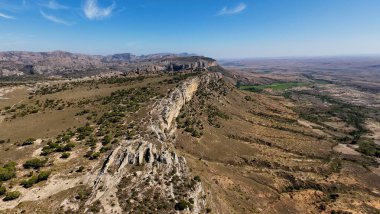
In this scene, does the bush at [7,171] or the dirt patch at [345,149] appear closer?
the bush at [7,171]

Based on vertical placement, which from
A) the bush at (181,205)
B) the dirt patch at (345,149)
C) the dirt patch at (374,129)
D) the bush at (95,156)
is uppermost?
the bush at (95,156)

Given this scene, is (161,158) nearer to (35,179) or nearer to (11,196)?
(35,179)

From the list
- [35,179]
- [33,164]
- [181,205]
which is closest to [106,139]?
[33,164]

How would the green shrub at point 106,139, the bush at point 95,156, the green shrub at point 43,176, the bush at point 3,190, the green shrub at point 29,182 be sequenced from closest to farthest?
the bush at point 3,190, the green shrub at point 29,182, the green shrub at point 43,176, the bush at point 95,156, the green shrub at point 106,139

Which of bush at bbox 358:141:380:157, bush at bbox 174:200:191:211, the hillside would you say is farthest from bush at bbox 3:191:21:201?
bush at bbox 358:141:380:157

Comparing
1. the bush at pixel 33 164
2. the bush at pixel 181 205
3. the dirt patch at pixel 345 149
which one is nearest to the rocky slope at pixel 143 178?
the bush at pixel 181 205

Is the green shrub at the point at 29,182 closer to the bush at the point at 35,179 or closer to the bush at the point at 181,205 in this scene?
the bush at the point at 35,179

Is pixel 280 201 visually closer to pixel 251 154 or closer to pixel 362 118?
pixel 251 154
